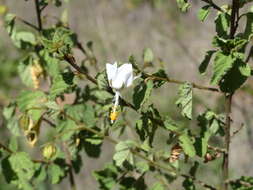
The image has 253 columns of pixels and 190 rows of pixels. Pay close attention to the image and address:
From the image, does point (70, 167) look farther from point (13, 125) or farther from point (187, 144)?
point (187, 144)

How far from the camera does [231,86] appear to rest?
1603mm

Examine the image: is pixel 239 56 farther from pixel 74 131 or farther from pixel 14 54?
pixel 14 54

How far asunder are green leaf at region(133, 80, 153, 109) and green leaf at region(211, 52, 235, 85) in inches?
7.3

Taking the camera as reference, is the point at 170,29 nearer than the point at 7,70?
No

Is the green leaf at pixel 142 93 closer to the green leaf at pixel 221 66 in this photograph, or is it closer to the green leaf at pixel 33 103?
the green leaf at pixel 221 66

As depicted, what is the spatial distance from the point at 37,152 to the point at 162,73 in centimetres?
339

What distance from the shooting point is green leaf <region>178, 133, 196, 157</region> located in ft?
5.73

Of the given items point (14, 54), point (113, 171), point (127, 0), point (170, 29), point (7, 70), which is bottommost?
point (113, 171)

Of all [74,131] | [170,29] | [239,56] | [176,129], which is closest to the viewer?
[239,56]

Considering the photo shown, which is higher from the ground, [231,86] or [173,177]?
[231,86]

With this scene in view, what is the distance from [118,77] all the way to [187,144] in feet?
1.23

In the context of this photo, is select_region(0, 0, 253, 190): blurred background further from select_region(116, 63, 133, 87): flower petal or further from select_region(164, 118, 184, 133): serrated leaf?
select_region(116, 63, 133, 87): flower petal

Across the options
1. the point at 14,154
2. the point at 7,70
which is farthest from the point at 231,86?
the point at 7,70

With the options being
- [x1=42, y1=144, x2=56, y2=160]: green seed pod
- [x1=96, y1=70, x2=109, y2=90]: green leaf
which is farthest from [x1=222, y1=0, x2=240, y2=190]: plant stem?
[x1=42, y1=144, x2=56, y2=160]: green seed pod
